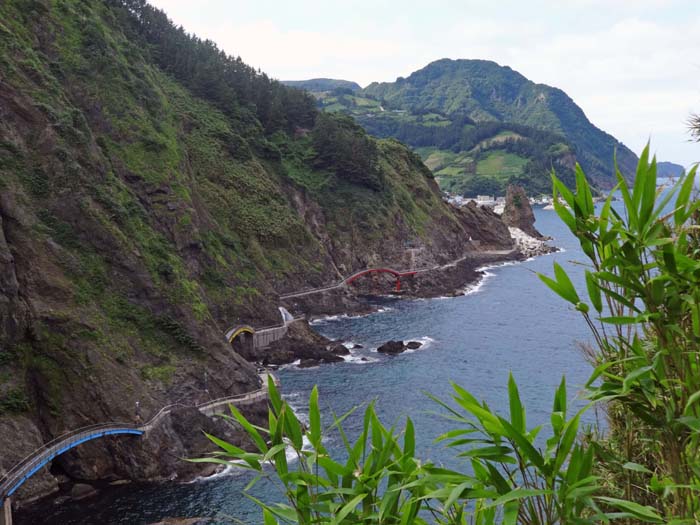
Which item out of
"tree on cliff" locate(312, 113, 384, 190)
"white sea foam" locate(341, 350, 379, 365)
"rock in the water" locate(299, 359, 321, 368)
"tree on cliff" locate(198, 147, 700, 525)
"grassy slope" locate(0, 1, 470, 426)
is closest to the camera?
"tree on cliff" locate(198, 147, 700, 525)

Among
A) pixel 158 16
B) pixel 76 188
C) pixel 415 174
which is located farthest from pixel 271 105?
pixel 76 188

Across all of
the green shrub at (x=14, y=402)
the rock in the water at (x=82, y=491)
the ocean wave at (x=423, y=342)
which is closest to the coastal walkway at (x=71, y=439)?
the rock in the water at (x=82, y=491)

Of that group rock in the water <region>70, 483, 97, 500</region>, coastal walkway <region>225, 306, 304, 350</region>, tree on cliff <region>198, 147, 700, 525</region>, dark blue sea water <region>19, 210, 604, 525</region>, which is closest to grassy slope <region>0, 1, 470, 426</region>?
coastal walkway <region>225, 306, 304, 350</region>

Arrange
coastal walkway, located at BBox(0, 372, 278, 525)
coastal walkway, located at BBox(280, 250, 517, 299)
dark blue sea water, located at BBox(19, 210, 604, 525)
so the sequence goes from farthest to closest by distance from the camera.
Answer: coastal walkway, located at BBox(280, 250, 517, 299), dark blue sea water, located at BBox(19, 210, 604, 525), coastal walkway, located at BBox(0, 372, 278, 525)

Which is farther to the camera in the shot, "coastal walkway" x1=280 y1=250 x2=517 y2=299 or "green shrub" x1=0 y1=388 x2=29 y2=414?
"coastal walkway" x1=280 y1=250 x2=517 y2=299

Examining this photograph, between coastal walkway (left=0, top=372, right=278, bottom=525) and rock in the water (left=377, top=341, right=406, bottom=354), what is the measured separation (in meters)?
25.4

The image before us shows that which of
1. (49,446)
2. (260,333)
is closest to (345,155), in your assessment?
(260,333)

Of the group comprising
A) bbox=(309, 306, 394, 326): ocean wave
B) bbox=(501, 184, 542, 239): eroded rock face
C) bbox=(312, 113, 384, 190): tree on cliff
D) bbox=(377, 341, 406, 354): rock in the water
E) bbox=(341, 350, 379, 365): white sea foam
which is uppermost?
bbox=(312, 113, 384, 190): tree on cliff

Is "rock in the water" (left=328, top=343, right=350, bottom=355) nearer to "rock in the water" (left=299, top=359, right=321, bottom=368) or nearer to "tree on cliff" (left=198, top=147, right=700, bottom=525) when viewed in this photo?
"rock in the water" (left=299, top=359, right=321, bottom=368)

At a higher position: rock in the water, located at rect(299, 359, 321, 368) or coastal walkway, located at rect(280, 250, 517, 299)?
coastal walkway, located at rect(280, 250, 517, 299)

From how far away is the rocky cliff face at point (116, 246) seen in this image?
5294 centimetres

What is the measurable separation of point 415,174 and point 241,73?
50.4m

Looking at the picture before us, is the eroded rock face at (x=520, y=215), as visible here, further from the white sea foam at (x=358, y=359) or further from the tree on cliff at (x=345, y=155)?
the white sea foam at (x=358, y=359)

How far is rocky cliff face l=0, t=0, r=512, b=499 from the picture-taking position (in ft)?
174
